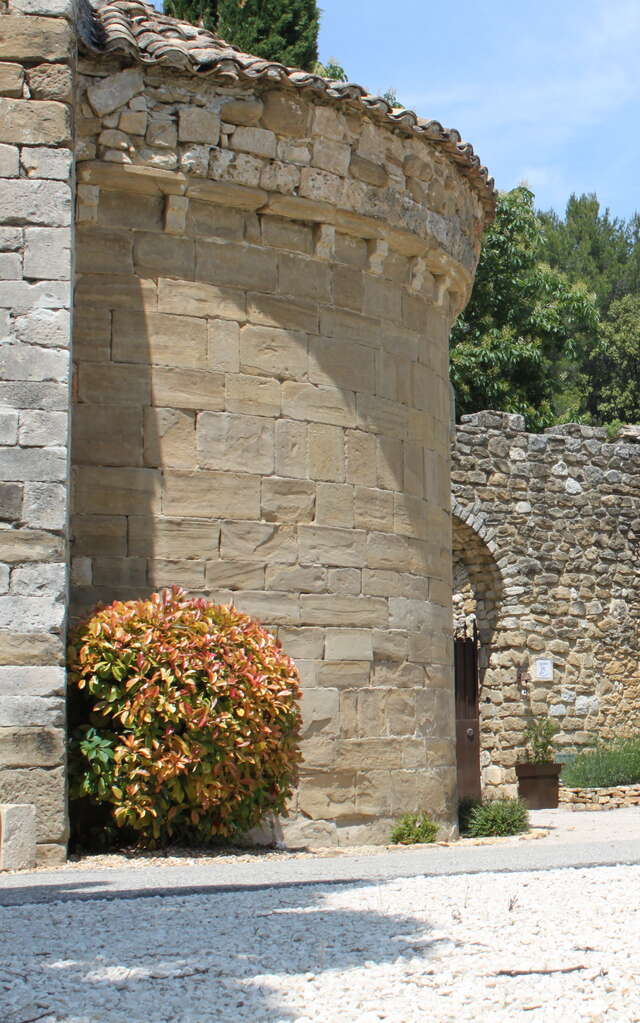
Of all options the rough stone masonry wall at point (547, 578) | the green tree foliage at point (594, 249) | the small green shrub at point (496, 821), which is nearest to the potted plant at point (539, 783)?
the rough stone masonry wall at point (547, 578)

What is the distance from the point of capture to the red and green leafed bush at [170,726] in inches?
312

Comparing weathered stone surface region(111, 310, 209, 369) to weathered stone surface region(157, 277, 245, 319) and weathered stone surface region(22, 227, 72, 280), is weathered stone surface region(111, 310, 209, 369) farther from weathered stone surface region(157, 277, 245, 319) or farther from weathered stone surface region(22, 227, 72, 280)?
weathered stone surface region(22, 227, 72, 280)

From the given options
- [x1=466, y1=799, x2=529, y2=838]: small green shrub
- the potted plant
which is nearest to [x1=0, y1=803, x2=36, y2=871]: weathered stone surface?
[x1=466, y1=799, x2=529, y2=838]: small green shrub

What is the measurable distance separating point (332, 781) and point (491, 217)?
17.3 feet

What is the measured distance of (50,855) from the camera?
7578 mm

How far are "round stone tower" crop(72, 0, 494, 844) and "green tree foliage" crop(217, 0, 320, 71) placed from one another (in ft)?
40.0

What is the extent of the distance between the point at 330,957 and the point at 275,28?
1993 centimetres

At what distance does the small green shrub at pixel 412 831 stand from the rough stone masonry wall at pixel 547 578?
768 centimetres

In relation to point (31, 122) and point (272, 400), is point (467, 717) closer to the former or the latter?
point (272, 400)

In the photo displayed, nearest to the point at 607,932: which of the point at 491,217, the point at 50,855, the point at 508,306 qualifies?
the point at 50,855

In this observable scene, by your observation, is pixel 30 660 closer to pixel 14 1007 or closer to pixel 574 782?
pixel 14 1007

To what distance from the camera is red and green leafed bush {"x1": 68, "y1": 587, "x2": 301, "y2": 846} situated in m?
7.93

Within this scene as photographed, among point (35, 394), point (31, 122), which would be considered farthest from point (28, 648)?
point (31, 122)

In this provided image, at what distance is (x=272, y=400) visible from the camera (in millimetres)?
9586
